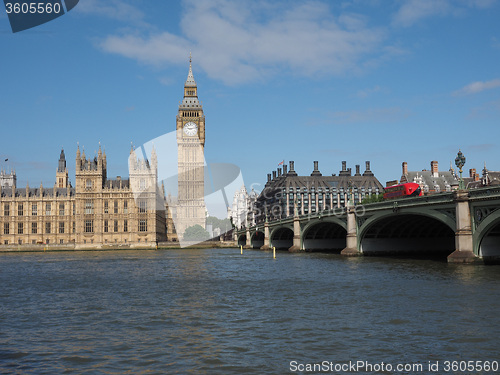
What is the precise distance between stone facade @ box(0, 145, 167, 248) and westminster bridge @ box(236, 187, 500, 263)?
47.5 meters

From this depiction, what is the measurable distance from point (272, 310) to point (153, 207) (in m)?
135

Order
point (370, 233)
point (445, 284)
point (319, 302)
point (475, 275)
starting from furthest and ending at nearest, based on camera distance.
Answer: point (370, 233)
point (475, 275)
point (445, 284)
point (319, 302)

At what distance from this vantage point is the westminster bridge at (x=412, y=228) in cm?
4422

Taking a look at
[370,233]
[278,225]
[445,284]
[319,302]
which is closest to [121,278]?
[319,302]

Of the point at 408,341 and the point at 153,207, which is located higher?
the point at 153,207

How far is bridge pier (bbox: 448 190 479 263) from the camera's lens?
44.4 metres

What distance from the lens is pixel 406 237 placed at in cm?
7462

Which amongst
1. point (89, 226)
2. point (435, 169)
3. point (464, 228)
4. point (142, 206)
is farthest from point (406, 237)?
point (89, 226)

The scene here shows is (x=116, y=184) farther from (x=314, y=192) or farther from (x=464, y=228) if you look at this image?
(x=464, y=228)

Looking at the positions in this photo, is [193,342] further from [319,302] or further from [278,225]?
[278,225]

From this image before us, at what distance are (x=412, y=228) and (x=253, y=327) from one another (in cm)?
5580

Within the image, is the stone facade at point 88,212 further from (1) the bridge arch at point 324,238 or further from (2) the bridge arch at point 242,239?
(1) the bridge arch at point 324,238

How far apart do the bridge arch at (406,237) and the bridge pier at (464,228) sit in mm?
18422

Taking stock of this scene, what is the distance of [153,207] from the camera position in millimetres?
156625
